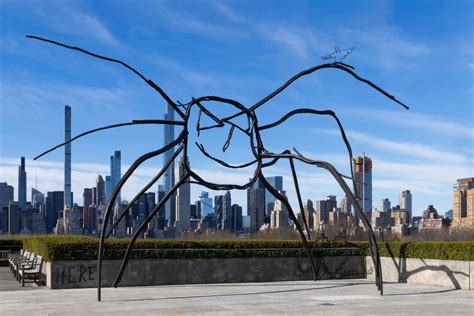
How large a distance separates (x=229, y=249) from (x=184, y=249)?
1427 mm

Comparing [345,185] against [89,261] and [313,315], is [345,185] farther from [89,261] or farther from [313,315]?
[89,261]

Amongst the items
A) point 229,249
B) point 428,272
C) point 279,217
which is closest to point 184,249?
point 229,249

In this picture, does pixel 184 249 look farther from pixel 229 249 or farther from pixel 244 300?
pixel 244 300

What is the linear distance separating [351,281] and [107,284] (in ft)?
24.7

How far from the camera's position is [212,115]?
Answer: 672 inches

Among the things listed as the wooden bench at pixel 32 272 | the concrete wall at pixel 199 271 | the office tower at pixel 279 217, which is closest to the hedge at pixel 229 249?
the concrete wall at pixel 199 271

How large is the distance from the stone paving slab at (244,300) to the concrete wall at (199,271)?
70 cm

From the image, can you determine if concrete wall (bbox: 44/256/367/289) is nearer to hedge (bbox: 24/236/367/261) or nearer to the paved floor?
hedge (bbox: 24/236/367/261)

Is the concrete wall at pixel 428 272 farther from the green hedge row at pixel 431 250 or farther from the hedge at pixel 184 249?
the hedge at pixel 184 249

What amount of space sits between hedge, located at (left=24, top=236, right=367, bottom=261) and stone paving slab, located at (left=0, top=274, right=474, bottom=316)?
3.66ft

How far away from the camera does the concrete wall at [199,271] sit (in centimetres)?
1834

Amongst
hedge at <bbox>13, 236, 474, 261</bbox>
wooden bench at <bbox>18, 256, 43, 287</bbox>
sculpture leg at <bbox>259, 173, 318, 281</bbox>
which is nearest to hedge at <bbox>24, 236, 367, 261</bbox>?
hedge at <bbox>13, 236, 474, 261</bbox>

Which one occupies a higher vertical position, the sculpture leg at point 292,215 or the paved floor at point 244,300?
the sculpture leg at point 292,215

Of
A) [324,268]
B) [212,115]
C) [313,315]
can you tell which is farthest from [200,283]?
[313,315]
